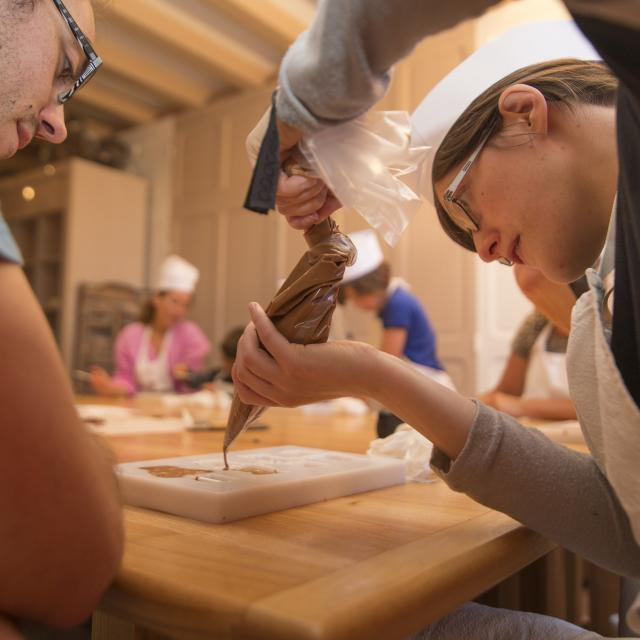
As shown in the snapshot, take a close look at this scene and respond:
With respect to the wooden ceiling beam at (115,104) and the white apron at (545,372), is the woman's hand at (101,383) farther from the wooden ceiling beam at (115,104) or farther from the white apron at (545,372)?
the wooden ceiling beam at (115,104)

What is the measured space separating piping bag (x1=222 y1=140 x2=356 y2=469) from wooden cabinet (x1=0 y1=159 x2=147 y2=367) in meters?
4.22

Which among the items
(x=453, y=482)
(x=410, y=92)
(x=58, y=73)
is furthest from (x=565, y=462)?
(x=410, y=92)

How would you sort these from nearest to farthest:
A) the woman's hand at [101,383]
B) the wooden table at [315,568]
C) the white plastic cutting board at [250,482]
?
1. the wooden table at [315,568]
2. the white plastic cutting board at [250,482]
3. the woman's hand at [101,383]

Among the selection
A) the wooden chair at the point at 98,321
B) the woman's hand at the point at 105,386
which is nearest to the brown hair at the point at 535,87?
the woman's hand at the point at 105,386

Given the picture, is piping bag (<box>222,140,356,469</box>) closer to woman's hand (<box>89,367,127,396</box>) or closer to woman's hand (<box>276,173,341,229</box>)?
woman's hand (<box>276,173,341,229</box>)

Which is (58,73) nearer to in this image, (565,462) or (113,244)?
(565,462)

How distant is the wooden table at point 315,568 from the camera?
0.45m

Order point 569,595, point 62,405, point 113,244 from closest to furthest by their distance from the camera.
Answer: point 62,405 → point 569,595 → point 113,244

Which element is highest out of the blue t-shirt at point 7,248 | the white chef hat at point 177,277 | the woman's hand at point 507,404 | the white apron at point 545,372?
the blue t-shirt at point 7,248

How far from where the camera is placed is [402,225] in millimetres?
826

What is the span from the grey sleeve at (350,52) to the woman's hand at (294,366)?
24 centimetres

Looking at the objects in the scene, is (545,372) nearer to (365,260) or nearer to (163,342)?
(365,260)

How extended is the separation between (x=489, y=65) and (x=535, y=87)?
161mm

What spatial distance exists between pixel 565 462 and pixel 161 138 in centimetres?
486
